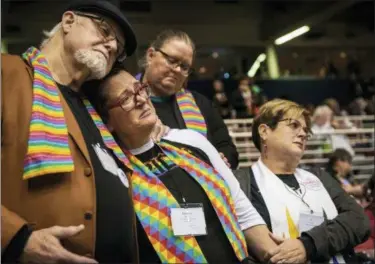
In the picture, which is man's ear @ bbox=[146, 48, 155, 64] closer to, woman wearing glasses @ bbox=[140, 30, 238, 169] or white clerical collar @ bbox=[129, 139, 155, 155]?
woman wearing glasses @ bbox=[140, 30, 238, 169]

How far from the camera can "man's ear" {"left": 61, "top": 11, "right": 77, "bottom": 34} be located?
156 centimetres

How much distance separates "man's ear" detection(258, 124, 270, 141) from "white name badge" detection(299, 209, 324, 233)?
0.41m

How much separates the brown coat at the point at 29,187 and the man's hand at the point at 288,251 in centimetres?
73

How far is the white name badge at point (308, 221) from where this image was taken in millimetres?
1854

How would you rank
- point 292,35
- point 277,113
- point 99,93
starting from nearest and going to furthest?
point 99,93
point 277,113
point 292,35

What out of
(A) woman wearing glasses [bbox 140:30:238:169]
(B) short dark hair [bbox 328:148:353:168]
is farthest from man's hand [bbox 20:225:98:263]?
(B) short dark hair [bbox 328:148:353:168]

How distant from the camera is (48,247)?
44.6 inches

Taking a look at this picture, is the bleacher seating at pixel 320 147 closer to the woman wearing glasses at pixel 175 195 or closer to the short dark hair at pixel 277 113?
the short dark hair at pixel 277 113


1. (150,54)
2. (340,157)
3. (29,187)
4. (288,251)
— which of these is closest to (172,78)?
(150,54)

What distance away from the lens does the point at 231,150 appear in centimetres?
233

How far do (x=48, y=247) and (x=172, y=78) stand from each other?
3.94 feet

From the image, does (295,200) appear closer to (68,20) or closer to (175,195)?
(175,195)

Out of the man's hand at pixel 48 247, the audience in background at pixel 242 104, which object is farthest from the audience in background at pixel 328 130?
the man's hand at pixel 48 247

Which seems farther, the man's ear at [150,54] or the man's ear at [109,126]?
the man's ear at [150,54]
